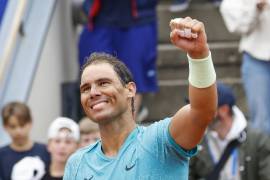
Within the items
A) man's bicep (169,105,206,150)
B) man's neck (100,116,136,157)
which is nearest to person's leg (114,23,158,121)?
man's neck (100,116,136,157)

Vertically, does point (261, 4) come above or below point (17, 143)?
above

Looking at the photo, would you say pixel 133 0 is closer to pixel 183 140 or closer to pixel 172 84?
pixel 172 84

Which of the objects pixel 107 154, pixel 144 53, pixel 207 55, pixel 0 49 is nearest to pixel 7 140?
pixel 0 49

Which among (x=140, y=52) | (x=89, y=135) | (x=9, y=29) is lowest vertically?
(x=89, y=135)

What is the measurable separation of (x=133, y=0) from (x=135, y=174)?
471 centimetres

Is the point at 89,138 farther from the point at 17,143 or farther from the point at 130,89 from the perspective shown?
the point at 130,89

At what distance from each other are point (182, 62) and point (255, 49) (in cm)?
160

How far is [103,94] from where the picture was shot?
3.69 metres

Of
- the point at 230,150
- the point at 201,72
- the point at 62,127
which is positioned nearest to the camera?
the point at 201,72

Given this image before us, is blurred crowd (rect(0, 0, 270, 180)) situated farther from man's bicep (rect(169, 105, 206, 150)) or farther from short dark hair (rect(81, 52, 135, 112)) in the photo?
man's bicep (rect(169, 105, 206, 150))

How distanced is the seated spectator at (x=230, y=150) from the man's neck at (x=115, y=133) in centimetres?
282

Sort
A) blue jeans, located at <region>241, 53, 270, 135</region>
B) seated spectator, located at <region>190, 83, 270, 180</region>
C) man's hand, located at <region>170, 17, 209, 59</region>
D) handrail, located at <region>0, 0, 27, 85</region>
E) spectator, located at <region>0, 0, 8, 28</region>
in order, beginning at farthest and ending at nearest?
handrail, located at <region>0, 0, 27, 85</region>
blue jeans, located at <region>241, 53, 270, 135</region>
spectator, located at <region>0, 0, 8, 28</region>
seated spectator, located at <region>190, 83, 270, 180</region>
man's hand, located at <region>170, 17, 209, 59</region>

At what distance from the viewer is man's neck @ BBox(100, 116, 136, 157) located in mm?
3764

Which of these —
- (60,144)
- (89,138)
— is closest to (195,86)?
(60,144)
